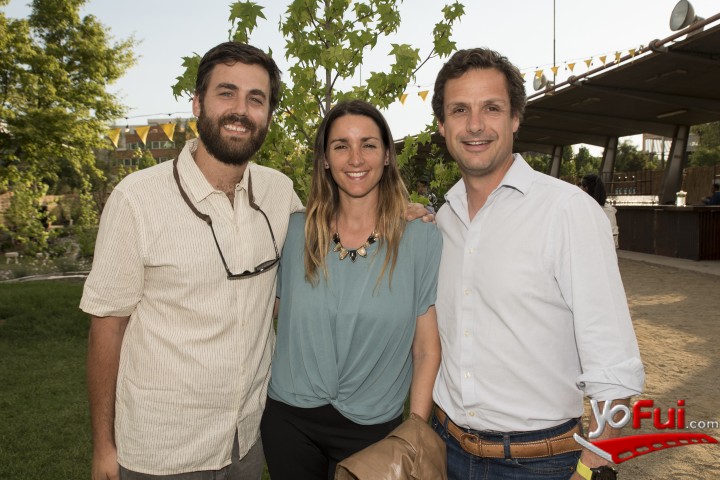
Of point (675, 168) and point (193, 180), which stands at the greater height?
point (675, 168)

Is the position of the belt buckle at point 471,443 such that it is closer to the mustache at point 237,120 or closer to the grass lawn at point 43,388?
the mustache at point 237,120

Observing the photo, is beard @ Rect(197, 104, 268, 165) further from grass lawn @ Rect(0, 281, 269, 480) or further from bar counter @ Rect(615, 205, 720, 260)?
bar counter @ Rect(615, 205, 720, 260)

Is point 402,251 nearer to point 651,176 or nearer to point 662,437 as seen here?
point 662,437

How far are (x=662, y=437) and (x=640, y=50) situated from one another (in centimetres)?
1478

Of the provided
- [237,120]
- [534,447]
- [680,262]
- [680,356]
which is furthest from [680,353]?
[680,262]

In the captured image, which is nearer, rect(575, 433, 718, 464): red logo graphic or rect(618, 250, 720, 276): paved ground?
rect(575, 433, 718, 464): red logo graphic

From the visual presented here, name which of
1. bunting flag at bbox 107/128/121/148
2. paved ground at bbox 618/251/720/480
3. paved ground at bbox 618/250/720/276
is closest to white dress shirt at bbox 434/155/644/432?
paved ground at bbox 618/251/720/480

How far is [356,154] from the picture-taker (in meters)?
2.57

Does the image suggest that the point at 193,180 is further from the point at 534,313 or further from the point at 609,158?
the point at 609,158

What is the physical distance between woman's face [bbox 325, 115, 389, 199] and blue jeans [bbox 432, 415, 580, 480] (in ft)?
3.64

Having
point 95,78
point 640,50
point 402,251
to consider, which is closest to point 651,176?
point 640,50

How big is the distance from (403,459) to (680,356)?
701 cm

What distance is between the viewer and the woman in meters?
2.34

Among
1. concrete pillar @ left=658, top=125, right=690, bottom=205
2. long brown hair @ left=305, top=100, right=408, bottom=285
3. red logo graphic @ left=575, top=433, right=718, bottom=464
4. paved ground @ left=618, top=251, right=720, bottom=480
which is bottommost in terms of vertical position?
paved ground @ left=618, top=251, right=720, bottom=480
